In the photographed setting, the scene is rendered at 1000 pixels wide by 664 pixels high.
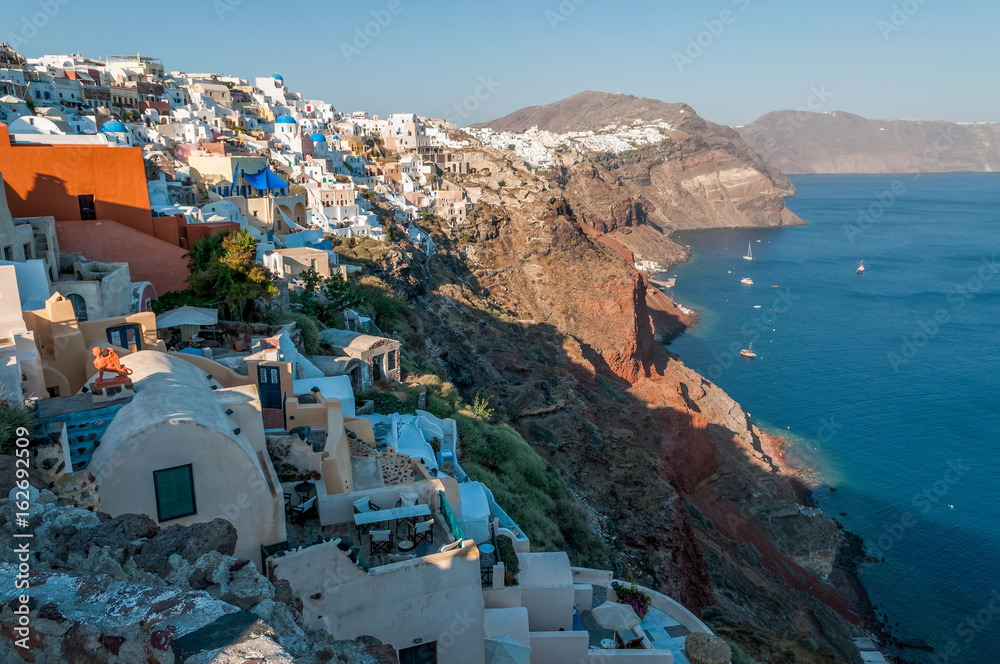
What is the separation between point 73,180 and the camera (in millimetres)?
19438

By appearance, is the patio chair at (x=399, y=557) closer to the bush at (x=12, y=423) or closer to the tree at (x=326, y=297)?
the bush at (x=12, y=423)

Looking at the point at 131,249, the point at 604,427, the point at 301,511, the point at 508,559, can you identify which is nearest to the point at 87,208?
the point at 131,249

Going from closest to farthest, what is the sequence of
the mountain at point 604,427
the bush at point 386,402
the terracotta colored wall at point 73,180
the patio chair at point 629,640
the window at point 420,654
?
1. the window at point 420,654
2. the patio chair at point 629,640
3. the bush at point 386,402
4. the terracotta colored wall at point 73,180
5. the mountain at point 604,427

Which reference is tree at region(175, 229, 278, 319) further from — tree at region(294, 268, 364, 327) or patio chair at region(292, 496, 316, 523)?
patio chair at region(292, 496, 316, 523)

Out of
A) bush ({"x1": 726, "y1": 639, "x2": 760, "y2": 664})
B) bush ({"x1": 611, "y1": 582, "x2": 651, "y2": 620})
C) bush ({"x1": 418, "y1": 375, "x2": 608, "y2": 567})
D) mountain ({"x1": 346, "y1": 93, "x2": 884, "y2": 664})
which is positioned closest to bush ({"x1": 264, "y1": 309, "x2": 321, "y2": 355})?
bush ({"x1": 418, "y1": 375, "x2": 608, "y2": 567})

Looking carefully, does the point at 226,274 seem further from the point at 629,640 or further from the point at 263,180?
the point at 263,180

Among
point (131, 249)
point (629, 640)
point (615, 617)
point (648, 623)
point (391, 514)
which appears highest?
point (131, 249)

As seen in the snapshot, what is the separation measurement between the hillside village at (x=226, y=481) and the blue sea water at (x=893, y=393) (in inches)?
927

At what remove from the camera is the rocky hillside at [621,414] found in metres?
23.8

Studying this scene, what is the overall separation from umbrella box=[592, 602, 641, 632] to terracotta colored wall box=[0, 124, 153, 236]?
59.1 ft

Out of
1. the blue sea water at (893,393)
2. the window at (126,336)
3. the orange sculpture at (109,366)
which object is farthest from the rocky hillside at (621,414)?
the orange sculpture at (109,366)

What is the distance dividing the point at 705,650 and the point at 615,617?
220 centimetres

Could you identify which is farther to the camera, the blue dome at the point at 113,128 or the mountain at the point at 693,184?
the mountain at the point at 693,184

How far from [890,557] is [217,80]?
3688 inches
